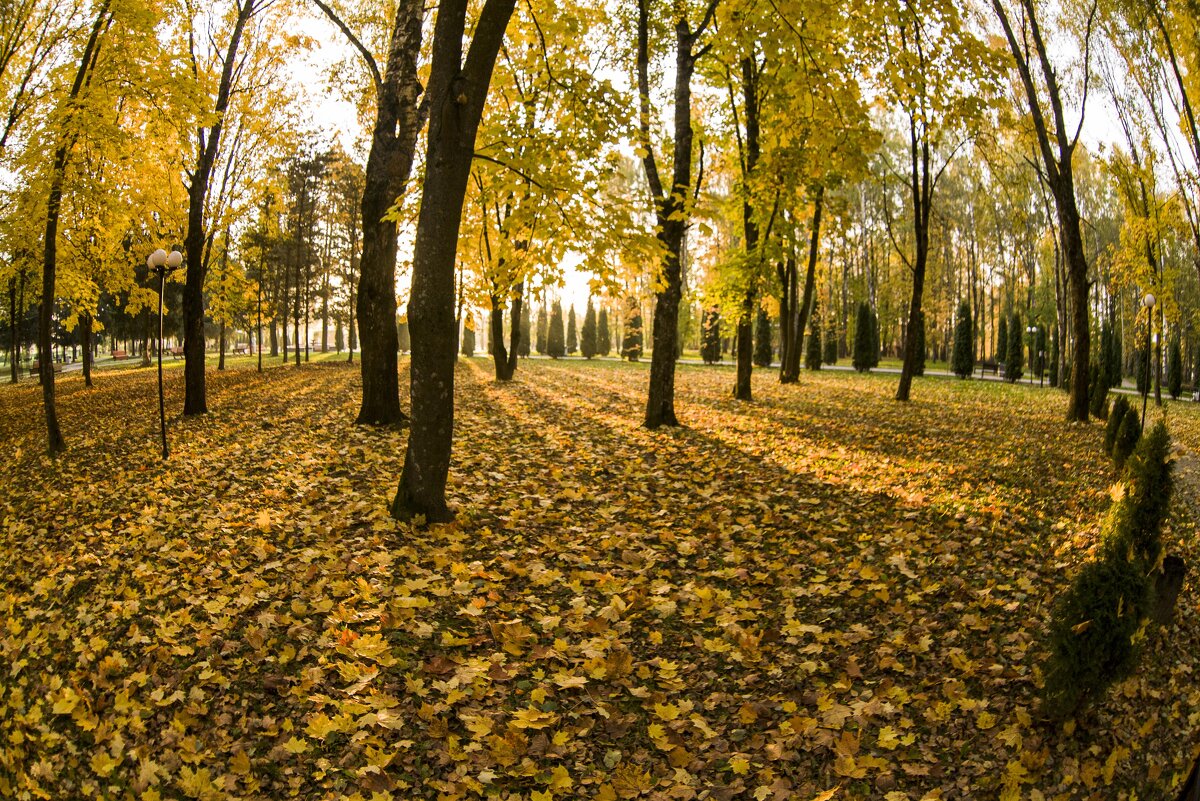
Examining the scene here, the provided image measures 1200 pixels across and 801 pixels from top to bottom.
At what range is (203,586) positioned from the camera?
4.70 m

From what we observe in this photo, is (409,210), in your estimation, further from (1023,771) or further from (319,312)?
(319,312)

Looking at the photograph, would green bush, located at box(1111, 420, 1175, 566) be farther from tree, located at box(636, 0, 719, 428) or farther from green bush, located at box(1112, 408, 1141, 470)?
tree, located at box(636, 0, 719, 428)

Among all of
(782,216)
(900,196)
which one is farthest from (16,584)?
(900,196)

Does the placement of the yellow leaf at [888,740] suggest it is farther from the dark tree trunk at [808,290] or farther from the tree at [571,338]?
the tree at [571,338]

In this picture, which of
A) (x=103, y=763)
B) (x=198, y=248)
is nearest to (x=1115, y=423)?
(x=103, y=763)

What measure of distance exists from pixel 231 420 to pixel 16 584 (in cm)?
677

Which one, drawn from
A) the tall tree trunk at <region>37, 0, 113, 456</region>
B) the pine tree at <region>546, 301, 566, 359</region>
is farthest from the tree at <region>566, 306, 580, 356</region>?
the tall tree trunk at <region>37, 0, 113, 456</region>

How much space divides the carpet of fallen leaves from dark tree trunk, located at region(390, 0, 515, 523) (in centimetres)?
63

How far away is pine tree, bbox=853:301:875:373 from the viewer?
1292 inches

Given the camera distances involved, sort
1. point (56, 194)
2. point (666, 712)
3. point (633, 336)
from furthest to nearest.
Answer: point (633, 336) < point (56, 194) < point (666, 712)

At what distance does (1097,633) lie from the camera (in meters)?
3.13

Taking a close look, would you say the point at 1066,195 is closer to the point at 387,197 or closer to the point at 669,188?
the point at 669,188

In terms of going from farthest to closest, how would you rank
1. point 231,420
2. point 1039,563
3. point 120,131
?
point 231,420, point 120,131, point 1039,563

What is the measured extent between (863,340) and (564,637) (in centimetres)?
3204
